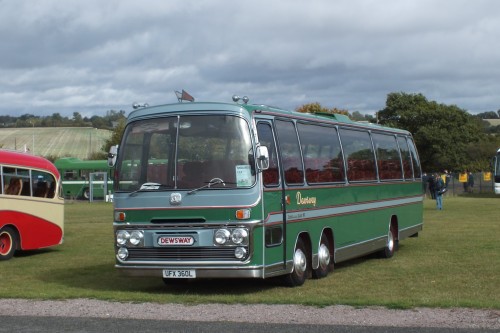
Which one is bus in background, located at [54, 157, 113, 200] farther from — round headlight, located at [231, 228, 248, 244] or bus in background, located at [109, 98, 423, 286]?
round headlight, located at [231, 228, 248, 244]

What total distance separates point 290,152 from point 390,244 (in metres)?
6.43

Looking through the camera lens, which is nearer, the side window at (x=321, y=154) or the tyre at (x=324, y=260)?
the side window at (x=321, y=154)

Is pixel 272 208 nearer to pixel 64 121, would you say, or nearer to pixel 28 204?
pixel 28 204

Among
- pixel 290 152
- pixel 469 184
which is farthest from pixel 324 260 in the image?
pixel 469 184

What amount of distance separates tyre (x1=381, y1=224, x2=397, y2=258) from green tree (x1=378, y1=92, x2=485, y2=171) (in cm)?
6933

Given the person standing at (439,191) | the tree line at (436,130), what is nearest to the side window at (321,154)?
the person standing at (439,191)

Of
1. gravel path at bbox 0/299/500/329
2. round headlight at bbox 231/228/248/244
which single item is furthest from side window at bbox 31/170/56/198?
round headlight at bbox 231/228/248/244

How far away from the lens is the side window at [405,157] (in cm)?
2188

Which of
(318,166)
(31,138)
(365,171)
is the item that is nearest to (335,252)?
(318,166)

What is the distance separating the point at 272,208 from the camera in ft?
43.3

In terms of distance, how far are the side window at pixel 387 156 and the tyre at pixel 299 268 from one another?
537 cm

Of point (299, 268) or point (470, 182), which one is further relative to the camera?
point (470, 182)

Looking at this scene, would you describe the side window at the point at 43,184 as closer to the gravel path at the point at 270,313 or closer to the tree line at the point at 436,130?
the gravel path at the point at 270,313

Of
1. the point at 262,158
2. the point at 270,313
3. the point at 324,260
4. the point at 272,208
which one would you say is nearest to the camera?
the point at 270,313
